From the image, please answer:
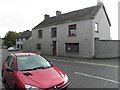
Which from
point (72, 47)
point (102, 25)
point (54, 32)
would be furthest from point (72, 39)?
point (54, 32)

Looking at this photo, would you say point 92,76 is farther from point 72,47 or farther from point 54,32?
point 54,32

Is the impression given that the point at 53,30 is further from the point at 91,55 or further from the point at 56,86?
the point at 56,86

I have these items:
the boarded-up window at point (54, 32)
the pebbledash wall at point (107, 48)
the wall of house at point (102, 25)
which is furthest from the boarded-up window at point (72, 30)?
the pebbledash wall at point (107, 48)

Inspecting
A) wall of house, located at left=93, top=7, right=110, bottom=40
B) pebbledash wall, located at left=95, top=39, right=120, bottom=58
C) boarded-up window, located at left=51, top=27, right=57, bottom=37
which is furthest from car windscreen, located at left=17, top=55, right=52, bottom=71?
boarded-up window, located at left=51, top=27, right=57, bottom=37

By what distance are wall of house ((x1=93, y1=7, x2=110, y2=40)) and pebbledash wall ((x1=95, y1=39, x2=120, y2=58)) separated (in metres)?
1.51

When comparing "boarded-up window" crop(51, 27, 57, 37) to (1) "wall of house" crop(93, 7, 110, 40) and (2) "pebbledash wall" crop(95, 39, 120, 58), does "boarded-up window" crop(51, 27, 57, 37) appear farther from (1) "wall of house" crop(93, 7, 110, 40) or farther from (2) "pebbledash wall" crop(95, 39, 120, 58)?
(2) "pebbledash wall" crop(95, 39, 120, 58)

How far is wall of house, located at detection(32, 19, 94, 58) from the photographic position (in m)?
24.5

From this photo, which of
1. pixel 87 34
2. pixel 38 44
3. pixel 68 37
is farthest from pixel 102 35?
pixel 38 44

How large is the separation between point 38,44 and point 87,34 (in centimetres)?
1579

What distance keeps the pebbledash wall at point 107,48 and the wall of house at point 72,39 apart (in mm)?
925

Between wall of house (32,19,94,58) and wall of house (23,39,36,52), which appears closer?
wall of house (32,19,94,58)

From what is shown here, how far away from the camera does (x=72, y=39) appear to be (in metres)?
27.7

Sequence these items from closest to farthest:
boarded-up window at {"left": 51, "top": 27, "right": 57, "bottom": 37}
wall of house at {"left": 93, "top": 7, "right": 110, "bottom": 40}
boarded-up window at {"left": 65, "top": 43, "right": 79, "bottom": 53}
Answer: wall of house at {"left": 93, "top": 7, "right": 110, "bottom": 40} → boarded-up window at {"left": 65, "top": 43, "right": 79, "bottom": 53} → boarded-up window at {"left": 51, "top": 27, "right": 57, "bottom": 37}

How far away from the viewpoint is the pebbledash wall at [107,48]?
2411cm
